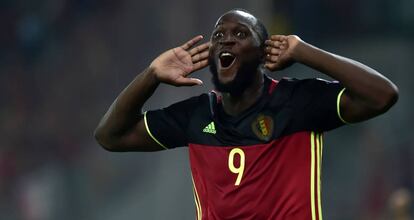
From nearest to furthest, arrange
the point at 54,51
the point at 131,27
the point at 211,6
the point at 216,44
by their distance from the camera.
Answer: the point at 216,44
the point at 211,6
the point at 131,27
the point at 54,51

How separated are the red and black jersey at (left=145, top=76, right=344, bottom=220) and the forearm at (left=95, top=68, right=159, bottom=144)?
0.29 m

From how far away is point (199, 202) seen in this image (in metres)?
3.67

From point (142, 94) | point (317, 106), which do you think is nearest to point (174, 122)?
point (142, 94)

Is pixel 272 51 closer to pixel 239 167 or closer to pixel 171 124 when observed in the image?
pixel 239 167

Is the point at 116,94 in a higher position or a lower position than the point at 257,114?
lower

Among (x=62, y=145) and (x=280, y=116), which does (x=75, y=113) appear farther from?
(x=280, y=116)

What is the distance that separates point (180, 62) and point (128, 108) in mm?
283

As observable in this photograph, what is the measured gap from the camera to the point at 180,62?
372cm

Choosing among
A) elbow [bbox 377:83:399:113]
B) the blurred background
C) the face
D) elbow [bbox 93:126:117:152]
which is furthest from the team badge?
the blurred background

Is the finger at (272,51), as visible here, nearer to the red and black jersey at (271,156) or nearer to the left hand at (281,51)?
the left hand at (281,51)

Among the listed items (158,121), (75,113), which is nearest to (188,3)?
(75,113)

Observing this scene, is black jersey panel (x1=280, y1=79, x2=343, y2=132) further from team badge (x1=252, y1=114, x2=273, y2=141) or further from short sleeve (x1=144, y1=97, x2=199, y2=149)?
short sleeve (x1=144, y1=97, x2=199, y2=149)

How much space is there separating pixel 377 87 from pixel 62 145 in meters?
5.81

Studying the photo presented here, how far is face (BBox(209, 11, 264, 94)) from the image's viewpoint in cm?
359
